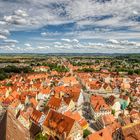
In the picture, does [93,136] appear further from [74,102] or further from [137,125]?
[74,102]

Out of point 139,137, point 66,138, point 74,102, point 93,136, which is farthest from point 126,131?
point 74,102

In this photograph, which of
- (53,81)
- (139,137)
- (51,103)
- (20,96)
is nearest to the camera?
(139,137)

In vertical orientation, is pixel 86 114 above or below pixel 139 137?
below

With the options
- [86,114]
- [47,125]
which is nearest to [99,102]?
[86,114]

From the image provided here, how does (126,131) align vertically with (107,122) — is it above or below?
above

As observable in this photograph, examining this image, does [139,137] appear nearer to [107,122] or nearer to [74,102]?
[107,122]

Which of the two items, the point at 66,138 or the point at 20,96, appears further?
the point at 20,96

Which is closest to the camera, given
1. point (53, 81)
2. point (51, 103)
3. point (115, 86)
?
point (51, 103)

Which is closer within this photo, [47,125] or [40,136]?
[40,136]

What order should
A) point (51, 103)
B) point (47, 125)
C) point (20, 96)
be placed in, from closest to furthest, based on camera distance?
1. point (47, 125)
2. point (51, 103)
3. point (20, 96)
